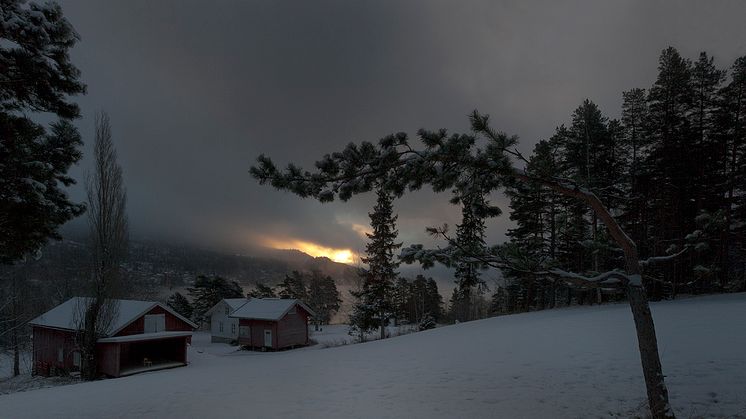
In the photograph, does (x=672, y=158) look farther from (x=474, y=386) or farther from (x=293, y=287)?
(x=293, y=287)

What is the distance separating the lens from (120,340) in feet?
62.6

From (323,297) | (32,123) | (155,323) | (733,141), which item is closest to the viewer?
(32,123)

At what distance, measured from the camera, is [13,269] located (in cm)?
2555

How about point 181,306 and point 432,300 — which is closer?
point 181,306

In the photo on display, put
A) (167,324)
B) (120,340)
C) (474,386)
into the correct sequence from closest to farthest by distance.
Result: (474,386), (120,340), (167,324)

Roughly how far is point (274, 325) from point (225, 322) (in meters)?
11.8

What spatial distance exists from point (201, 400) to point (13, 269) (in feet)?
97.4

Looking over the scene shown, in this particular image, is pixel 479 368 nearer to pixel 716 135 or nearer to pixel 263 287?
pixel 716 135

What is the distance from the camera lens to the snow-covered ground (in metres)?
6.81

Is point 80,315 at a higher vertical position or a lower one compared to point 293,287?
higher

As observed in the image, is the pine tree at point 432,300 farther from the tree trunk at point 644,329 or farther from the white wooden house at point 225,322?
the tree trunk at point 644,329

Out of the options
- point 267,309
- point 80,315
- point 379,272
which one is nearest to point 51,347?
point 80,315

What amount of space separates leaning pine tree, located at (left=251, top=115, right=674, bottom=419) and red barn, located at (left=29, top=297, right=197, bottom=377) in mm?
20938

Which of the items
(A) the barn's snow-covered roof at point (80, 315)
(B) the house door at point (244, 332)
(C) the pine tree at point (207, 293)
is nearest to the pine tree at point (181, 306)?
(C) the pine tree at point (207, 293)
